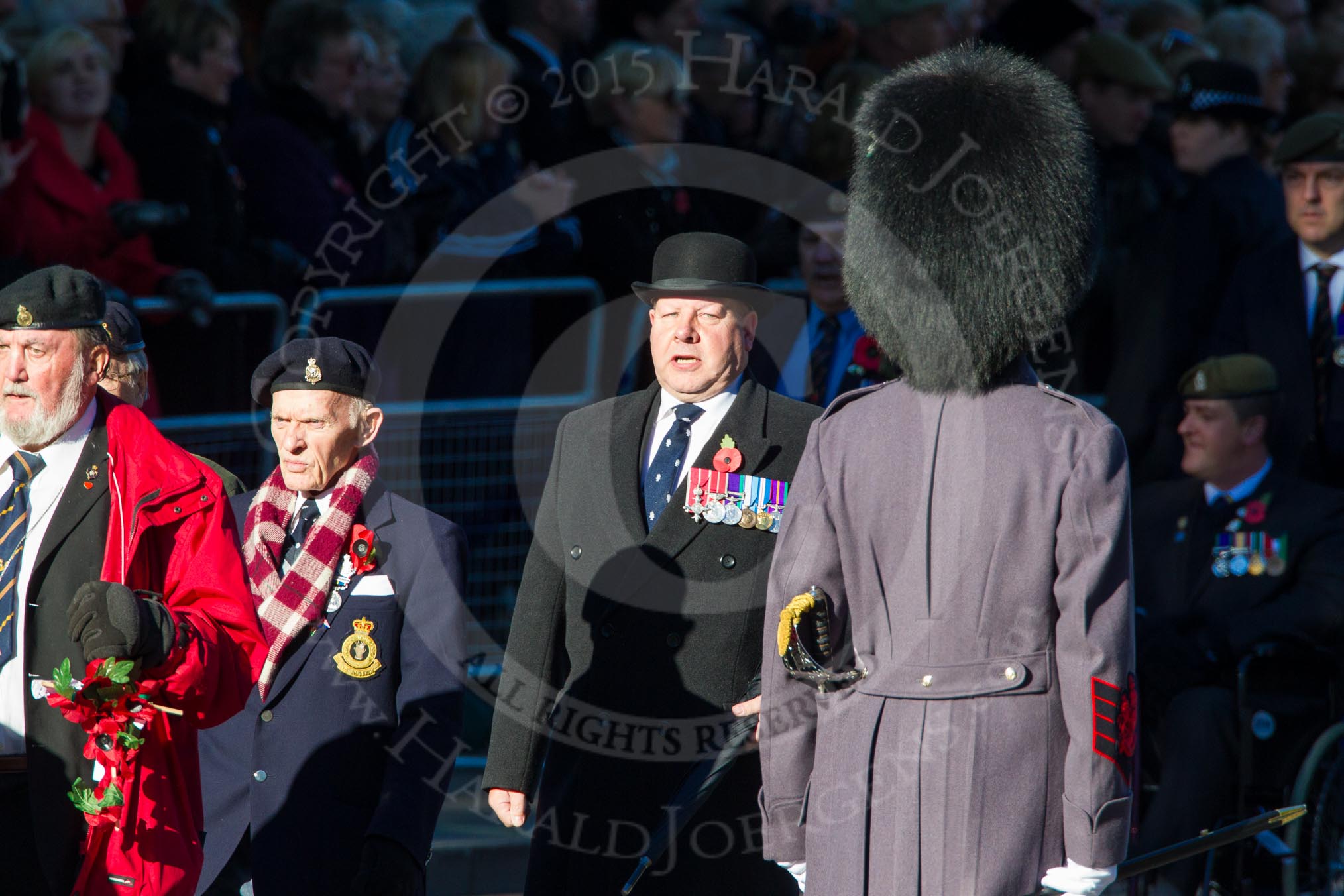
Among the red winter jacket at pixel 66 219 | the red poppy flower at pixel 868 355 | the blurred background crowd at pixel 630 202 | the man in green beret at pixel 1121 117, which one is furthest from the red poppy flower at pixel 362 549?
the man in green beret at pixel 1121 117

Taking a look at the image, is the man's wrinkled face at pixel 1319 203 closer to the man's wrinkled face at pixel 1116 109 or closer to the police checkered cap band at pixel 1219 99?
the police checkered cap band at pixel 1219 99

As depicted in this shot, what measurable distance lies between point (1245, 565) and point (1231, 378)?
712 mm

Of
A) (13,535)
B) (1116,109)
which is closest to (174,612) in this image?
(13,535)

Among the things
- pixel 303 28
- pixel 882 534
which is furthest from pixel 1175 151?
pixel 882 534

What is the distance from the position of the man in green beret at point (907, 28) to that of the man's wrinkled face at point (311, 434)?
4.56m

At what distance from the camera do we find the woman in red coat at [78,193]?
7.38 metres

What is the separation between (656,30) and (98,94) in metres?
2.68

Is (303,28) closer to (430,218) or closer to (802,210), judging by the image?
(430,218)

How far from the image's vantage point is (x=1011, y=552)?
13.3 ft

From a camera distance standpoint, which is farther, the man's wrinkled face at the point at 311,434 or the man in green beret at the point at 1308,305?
the man in green beret at the point at 1308,305

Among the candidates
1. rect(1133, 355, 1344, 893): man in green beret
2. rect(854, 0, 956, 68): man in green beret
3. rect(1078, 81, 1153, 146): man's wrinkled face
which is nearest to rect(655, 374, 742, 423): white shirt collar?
rect(1133, 355, 1344, 893): man in green beret

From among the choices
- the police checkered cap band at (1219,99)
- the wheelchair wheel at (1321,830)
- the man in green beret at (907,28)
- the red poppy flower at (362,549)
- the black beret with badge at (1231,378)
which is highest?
the man in green beret at (907,28)

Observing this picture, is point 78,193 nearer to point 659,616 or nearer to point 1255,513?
point 659,616

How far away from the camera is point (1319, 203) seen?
7344 millimetres
